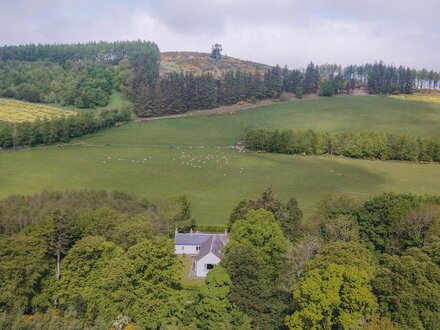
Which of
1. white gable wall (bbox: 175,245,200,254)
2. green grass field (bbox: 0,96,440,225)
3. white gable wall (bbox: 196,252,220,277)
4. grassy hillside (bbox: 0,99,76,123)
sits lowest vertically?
white gable wall (bbox: 175,245,200,254)

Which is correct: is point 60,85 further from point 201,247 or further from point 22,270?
point 22,270

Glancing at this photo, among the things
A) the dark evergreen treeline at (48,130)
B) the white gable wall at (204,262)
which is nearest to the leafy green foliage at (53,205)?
the white gable wall at (204,262)

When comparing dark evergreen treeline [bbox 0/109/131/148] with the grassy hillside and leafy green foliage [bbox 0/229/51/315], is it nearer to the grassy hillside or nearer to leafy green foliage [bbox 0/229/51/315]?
the grassy hillside

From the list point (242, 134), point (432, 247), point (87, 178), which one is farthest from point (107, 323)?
point (242, 134)

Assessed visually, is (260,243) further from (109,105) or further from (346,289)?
(109,105)

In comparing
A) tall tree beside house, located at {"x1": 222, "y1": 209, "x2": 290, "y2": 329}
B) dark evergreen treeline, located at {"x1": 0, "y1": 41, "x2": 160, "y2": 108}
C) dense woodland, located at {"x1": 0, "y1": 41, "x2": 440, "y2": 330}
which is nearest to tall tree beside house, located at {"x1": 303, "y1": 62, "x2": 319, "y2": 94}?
dark evergreen treeline, located at {"x1": 0, "y1": 41, "x2": 160, "y2": 108}
